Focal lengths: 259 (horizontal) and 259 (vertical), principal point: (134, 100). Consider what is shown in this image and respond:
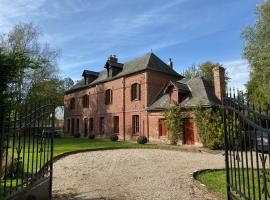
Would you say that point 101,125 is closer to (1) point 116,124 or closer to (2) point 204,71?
(1) point 116,124

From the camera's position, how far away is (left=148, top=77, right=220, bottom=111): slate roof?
19117mm

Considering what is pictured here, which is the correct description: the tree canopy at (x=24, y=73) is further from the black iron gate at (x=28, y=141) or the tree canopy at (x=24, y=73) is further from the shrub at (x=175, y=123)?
the shrub at (x=175, y=123)

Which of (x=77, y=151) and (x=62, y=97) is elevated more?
(x=62, y=97)

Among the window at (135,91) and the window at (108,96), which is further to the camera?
the window at (108,96)

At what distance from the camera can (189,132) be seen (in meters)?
19.8

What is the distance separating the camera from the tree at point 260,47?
851 inches

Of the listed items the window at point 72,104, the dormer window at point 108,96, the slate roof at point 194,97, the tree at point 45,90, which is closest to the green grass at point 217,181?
the slate roof at point 194,97

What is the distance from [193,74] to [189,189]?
4045 cm

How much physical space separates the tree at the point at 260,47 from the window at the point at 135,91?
9.73 metres

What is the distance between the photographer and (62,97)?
1511 inches

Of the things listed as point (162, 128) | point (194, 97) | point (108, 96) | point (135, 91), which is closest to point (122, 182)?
point (194, 97)

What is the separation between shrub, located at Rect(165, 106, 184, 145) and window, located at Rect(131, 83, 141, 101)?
5.06 meters

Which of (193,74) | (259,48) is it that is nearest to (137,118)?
(259,48)

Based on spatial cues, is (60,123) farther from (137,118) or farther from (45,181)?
(45,181)
